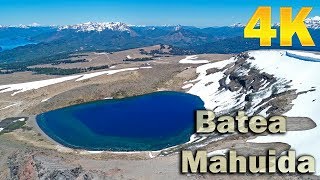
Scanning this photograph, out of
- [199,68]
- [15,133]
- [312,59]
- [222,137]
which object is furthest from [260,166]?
[199,68]

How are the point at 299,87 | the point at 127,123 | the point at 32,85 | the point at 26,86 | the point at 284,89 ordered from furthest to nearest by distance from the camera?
the point at 32,85 → the point at 26,86 → the point at 127,123 → the point at 284,89 → the point at 299,87

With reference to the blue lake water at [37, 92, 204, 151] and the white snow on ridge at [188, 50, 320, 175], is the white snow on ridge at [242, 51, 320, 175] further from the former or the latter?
the blue lake water at [37, 92, 204, 151]

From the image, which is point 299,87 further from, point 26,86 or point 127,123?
point 26,86

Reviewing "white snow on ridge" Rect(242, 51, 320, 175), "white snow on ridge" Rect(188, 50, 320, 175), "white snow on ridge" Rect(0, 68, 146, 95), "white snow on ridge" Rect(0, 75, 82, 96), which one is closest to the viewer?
"white snow on ridge" Rect(242, 51, 320, 175)

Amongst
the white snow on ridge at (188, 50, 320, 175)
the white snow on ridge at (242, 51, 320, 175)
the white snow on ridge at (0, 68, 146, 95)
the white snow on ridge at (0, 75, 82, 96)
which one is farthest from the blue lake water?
the white snow on ridge at (0, 75, 82, 96)

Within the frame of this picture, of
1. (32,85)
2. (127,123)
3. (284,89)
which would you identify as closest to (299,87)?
(284,89)

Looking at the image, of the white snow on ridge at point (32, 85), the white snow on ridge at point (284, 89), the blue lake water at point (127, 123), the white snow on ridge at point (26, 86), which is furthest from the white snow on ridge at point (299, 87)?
the white snow on ridge at point (26, 86)

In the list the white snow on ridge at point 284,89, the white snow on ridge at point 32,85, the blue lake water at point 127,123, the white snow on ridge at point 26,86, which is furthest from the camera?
the white snow on ridge at point 26,86

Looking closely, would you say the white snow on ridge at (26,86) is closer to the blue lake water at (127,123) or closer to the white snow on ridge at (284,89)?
the blue lake water at (127,123)
